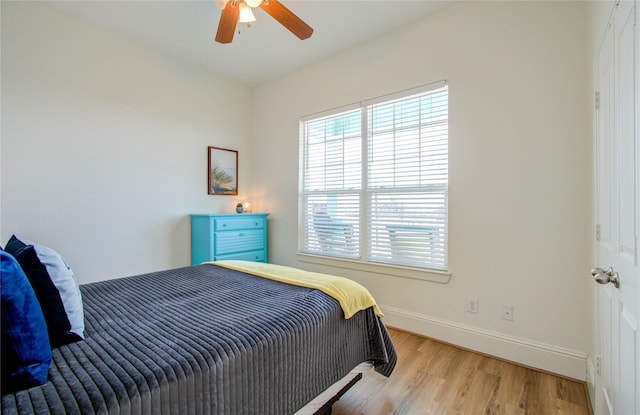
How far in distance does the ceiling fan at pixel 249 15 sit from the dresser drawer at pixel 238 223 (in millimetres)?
1833

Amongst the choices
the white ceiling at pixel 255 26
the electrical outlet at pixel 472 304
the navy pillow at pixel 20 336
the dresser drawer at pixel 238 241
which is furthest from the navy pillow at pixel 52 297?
the electrical outlet at pixel 472 304

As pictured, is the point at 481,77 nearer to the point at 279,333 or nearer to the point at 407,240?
the point at 407,240

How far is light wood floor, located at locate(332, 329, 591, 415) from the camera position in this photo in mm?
1656

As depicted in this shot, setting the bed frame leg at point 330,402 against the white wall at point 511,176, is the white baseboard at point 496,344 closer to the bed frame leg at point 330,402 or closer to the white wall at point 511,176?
the white wall at point 511,176

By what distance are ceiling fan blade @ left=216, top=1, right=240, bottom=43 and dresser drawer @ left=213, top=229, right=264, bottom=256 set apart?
6.32 feet

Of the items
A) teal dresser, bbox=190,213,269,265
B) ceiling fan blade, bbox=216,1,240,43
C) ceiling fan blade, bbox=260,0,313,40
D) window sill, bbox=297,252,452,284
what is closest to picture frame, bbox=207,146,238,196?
teal dresser, bbox=190,213,269,265

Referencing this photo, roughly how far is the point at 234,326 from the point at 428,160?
2131 mm

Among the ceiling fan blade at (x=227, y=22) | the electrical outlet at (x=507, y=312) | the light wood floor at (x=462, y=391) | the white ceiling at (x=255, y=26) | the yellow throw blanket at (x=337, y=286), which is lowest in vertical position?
the light wood floor at (x=462, y=391)

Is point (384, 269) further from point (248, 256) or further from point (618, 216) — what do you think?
point (618, 216)

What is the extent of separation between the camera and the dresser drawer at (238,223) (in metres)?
3.27

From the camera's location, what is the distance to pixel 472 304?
2361 mm

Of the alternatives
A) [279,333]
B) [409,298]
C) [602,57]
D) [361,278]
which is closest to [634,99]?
[602,57]

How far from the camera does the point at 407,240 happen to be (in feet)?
8.90

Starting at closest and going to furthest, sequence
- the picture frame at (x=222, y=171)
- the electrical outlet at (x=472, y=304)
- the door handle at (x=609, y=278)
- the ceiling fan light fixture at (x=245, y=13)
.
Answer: the door handle at (x=609, y=278) < the ceiling fan light fixture at (x=245, y=13) < the electrical outlet at (x=472, y=304) < the picture frame at (x=222, y=171)
